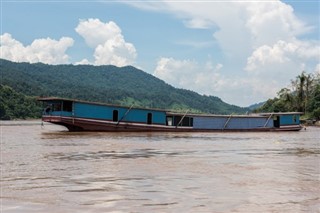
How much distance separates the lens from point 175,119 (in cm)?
4347

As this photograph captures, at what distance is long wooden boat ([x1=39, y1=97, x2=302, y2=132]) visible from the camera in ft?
124

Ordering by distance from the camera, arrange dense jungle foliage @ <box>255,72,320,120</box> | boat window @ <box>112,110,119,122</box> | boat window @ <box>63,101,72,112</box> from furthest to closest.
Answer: dense jungle foliage @ <box>255,72,320,120</box>, boat window @ <box>112,110,119,122</box>, boat window @ <box>63,101,72,112</box>

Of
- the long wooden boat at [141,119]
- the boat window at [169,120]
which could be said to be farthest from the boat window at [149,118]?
the boat window at [169,120]

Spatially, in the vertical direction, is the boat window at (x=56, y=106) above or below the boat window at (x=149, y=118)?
above

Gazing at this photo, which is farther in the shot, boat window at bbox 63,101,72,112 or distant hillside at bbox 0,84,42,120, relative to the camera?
distant hillside at bbox 0,84,42,120

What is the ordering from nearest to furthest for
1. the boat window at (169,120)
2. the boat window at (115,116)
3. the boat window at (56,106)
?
the boat window at (56,106), the boat window at (115,116), the boat window at (169,120)

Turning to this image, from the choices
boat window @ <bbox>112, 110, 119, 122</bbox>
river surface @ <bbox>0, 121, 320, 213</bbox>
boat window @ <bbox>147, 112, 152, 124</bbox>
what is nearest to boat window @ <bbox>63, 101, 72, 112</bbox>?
boat window @ <bbox>112, 110, 119, 122</bbox>

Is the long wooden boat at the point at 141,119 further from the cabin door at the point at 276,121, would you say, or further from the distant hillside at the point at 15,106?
the distant hillside at the point at 15,106

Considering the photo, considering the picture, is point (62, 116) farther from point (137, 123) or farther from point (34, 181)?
point (34, 181)

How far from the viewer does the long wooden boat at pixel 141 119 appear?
124 feet

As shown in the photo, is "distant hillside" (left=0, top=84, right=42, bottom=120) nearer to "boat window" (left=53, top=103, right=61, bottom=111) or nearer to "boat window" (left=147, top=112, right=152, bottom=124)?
"boat window" (left=53, top=103, right=61, bottom=111)

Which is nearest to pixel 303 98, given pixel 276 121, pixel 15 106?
pixel 276 121

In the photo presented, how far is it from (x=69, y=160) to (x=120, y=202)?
7.81 meters

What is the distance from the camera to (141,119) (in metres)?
41.0
